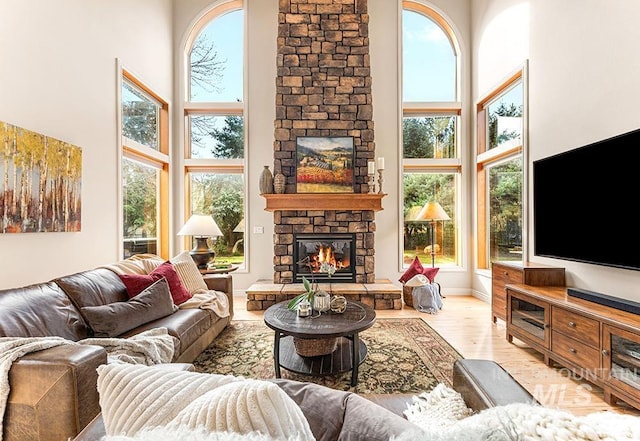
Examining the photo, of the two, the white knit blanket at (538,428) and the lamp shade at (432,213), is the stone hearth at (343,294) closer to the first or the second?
the lamp shade at (432,213)

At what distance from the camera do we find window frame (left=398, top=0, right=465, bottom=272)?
16.3ft

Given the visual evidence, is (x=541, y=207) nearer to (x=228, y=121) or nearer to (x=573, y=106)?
(x=573, y=106)

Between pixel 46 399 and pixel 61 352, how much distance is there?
17 cm

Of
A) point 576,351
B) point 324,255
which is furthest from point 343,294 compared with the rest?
point 576,351

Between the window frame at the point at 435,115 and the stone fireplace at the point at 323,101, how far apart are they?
2.18 ft

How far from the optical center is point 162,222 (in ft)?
15.5

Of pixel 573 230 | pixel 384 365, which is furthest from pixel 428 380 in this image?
pixel 573 230

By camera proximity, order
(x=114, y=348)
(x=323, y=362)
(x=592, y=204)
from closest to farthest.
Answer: (x=114, y=348) < (x=323, y=362) < (x=592, y=204)

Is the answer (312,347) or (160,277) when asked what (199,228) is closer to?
(160,277)

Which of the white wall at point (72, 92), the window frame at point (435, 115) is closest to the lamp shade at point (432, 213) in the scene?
A: the window frame at point (435, 115)

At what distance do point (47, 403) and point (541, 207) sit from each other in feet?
12.7

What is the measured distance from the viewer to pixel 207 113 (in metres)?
5.07

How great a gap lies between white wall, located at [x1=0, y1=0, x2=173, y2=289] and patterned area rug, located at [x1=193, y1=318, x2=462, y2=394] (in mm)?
1515

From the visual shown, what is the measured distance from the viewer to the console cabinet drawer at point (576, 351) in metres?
2.12
